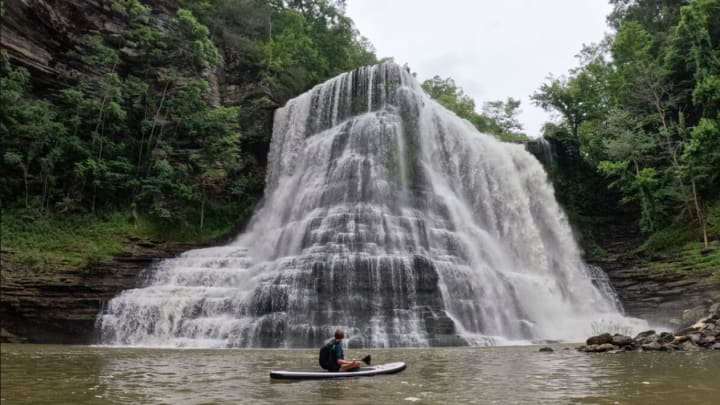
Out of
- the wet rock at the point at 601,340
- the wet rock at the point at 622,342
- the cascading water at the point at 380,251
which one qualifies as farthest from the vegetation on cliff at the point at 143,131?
the wet rock at the point at 622,342

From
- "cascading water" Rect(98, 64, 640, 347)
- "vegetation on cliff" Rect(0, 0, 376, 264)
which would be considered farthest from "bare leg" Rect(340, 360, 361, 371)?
"vegetation on cliff" Rect(0, 0, 376, 264)

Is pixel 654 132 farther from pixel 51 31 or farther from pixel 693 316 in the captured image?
pixel 51 31

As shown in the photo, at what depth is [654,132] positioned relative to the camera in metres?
31.1

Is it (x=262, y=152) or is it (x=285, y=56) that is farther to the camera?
(x=285, y=56)

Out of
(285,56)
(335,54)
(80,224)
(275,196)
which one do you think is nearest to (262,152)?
(275,196)

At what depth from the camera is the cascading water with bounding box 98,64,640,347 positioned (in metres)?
17.3

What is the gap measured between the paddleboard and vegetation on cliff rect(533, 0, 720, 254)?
21435 mm

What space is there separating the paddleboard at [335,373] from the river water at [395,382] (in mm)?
157

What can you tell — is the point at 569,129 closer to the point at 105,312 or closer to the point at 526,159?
the point at 526,159

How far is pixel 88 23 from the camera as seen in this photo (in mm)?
29375

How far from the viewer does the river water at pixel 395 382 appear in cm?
610

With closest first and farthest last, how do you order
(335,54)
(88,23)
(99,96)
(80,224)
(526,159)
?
(80,224), (99,96), (88,23), (526,159), (335,54)

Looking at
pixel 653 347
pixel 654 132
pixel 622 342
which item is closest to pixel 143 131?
pixel 622 342

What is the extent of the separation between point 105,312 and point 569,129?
34.6 m
